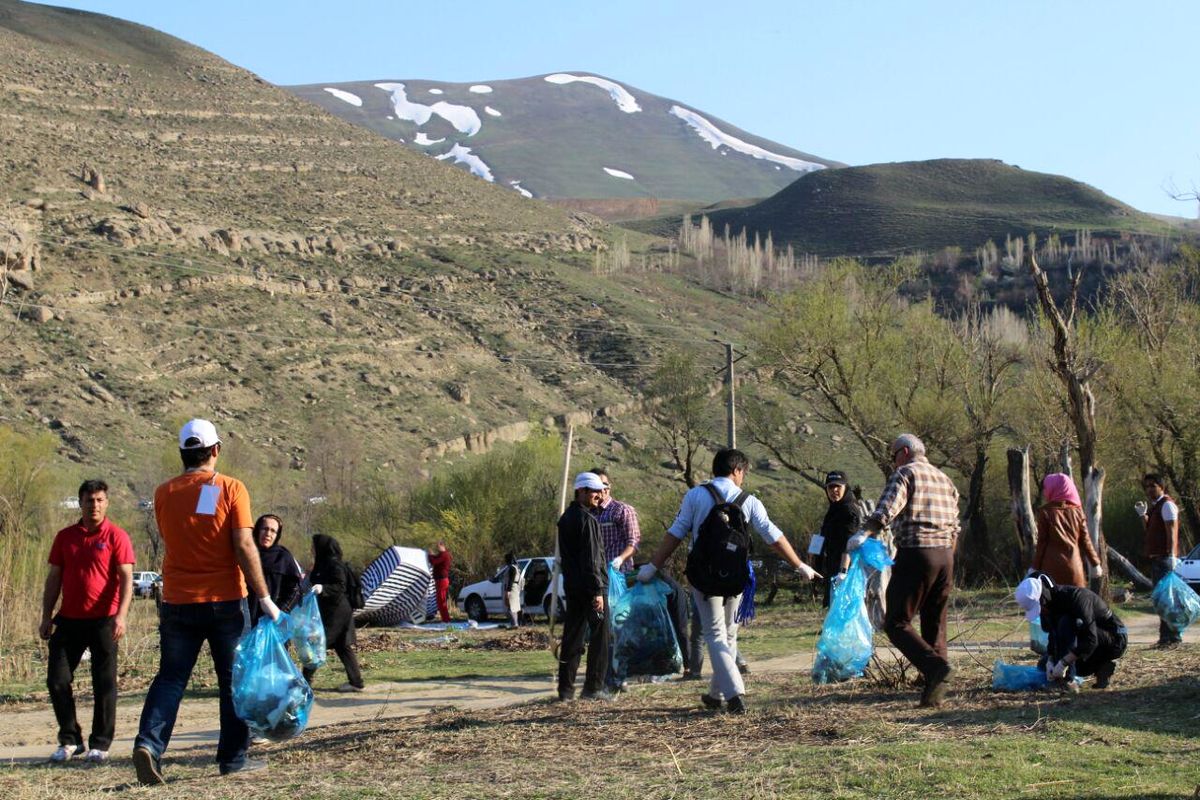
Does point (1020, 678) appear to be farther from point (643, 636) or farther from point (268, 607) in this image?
point (268, 607)

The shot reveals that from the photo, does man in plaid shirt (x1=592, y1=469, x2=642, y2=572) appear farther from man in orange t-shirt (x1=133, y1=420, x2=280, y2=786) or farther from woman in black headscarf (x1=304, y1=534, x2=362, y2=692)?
man in orange t-shirt (x1=133, y1=420, x2=280, y2=786)

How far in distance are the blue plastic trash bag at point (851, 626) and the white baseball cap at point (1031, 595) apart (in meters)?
0.84

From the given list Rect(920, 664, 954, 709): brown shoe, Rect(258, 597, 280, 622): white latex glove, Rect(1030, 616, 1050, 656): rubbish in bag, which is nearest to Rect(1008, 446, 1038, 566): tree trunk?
Rect(1030, 616, 1050, 656): rubbish in bag

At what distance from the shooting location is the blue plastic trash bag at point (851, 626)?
29.4 feet

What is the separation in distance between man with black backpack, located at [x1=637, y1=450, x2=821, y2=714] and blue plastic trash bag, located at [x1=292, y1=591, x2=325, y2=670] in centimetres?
354

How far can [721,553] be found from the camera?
27.6ft

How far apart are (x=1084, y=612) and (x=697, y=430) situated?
2931 cm

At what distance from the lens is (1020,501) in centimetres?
1830

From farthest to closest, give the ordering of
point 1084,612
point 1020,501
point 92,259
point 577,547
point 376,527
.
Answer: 1. point 92,259
2. point 376,527
3. point 1020,501
4. point 577,547
5. point 1084,612

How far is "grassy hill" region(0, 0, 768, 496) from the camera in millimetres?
48656

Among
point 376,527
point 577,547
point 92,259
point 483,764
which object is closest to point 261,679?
point 483,764

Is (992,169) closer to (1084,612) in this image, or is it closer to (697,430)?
(697,430)

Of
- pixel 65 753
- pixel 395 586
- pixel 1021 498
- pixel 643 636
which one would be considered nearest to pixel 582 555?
pixel 643 636

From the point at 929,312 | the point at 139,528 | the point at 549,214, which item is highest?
the point at 549,214
